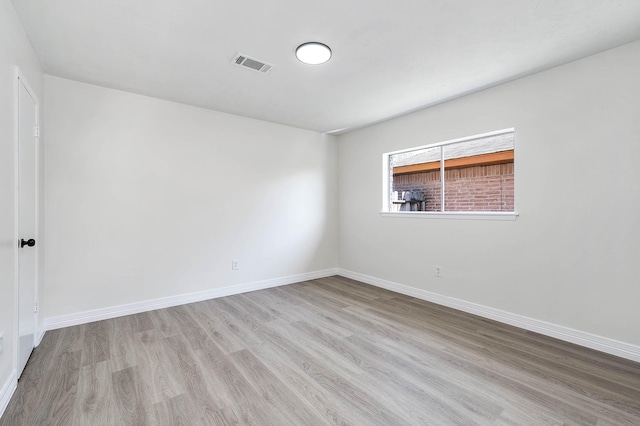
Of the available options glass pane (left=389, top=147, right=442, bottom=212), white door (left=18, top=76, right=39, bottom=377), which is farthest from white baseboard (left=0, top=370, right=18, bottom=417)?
glass pane (left=389, top=147, right=442, bottom=212)

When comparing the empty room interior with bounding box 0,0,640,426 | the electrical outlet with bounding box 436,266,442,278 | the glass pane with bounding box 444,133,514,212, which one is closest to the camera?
the empty room interior with bounding box 0,0,640,426

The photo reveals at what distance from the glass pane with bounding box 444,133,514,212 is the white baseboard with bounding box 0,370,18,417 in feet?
13.9

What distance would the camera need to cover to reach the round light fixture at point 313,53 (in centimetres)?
238

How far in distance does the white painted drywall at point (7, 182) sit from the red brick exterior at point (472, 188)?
409 cm

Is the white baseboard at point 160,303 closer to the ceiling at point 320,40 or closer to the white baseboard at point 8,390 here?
the white baseboard at point 8,390

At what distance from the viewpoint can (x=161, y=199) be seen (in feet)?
11.6

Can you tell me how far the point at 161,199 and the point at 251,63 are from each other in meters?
1.98

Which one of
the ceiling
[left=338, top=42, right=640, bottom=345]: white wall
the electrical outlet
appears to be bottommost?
the electrical outlet

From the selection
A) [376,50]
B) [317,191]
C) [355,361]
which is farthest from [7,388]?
[317,191]

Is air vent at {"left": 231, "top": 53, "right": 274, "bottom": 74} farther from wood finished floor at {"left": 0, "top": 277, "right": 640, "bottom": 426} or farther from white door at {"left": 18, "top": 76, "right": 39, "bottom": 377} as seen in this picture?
wood finished floor at {"left": 0, "top": 277, "right": 640, "bottom": 426}

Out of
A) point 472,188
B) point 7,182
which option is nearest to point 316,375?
point 7,182

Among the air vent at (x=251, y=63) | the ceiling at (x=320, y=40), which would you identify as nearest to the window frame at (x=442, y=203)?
the ceiling at (x=320, y=40)

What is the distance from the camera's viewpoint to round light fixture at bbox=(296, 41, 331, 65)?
2.38 meters

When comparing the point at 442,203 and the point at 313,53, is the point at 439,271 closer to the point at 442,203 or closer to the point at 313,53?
the point at 442,203
